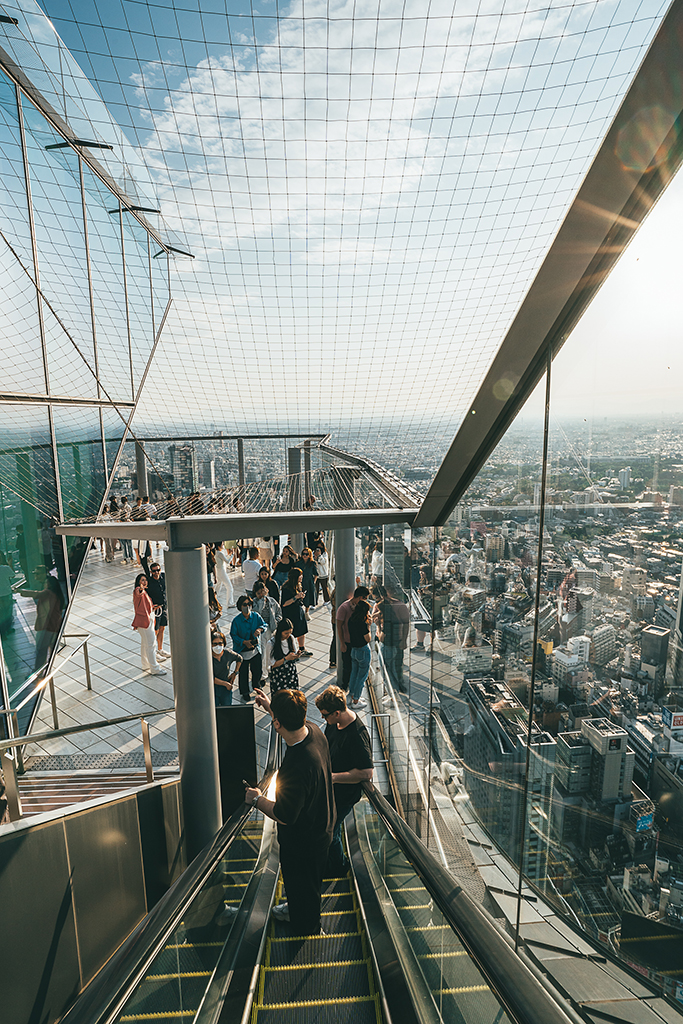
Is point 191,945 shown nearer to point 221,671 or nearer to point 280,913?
point 280,913

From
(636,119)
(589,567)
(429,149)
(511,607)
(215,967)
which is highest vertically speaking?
(429,149)

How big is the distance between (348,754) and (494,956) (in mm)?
1605

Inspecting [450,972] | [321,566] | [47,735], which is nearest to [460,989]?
[450,972]

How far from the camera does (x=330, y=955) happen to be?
2.38 metres

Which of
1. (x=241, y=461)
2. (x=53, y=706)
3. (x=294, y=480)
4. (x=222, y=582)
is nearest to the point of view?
(x=53, y=706)

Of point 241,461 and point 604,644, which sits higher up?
point 241,461

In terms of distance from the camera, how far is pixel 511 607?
206 cm

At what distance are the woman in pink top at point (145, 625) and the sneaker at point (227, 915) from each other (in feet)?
12.4

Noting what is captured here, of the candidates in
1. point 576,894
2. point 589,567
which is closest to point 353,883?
point 576,894

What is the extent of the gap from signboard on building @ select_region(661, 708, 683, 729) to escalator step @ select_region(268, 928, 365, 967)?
2096 mm

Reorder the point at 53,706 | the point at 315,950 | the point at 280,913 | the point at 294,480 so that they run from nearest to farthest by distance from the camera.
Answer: the point at 315,950, the point at 280,913, the point at 53,706, the point at 294,480

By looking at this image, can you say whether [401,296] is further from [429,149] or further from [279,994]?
[279,994]

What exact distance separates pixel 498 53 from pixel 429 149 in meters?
1.18

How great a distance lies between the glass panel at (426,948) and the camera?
129 cm
